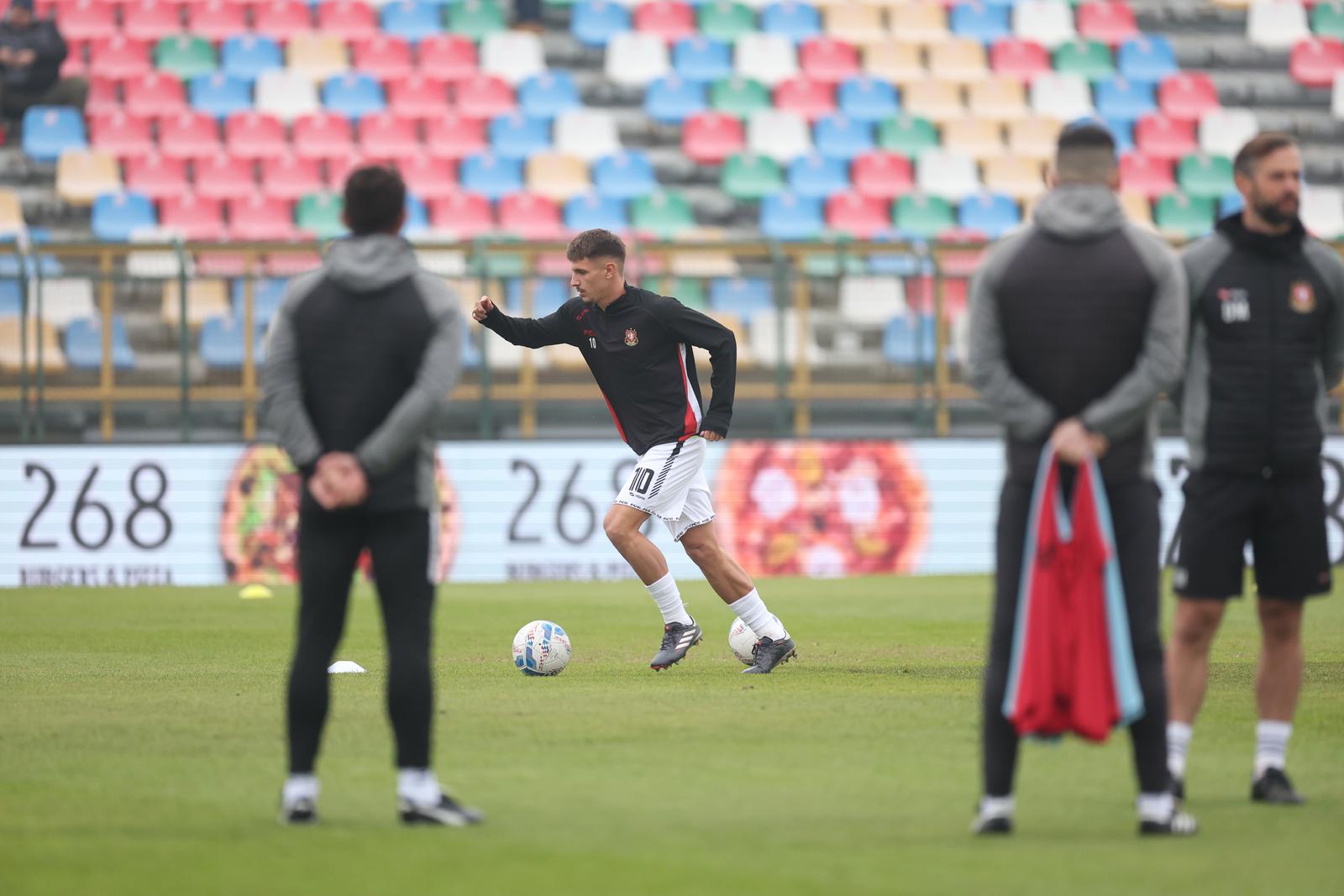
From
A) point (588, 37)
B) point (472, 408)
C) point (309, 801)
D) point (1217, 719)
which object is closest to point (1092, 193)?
point (309, 801)

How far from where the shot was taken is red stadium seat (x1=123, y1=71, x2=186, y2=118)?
23672mm

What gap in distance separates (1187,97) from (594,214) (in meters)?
9.29

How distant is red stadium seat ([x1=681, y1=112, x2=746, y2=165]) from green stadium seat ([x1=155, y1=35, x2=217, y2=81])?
6.20 metres

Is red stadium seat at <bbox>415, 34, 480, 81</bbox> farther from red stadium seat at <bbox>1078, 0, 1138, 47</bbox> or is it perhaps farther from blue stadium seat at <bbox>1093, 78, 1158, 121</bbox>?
red stadium seat at <bbox>1078, 0, 1138, 47</bbox>

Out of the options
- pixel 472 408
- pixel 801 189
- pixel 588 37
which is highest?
pixel 588 37

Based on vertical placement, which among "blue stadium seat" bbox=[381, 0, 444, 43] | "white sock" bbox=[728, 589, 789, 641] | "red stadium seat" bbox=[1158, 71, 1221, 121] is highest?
"blue stadium seat" bbox=[381, 0, 444, 43]

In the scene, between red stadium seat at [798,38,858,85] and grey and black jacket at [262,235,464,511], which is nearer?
grey and black jacket at [262,235,464,511]

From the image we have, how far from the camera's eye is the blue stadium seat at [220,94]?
2384 centimetres

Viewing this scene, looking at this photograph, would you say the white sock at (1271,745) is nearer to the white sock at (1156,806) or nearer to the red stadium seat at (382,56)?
the white sock at (1156,806)

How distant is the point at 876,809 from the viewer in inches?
251

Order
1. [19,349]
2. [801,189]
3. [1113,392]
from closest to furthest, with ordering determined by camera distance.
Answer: [1113,392] → [19,349] → [801,189]

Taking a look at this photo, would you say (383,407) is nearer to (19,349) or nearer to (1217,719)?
(1217,719)

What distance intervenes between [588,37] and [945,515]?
9778 mm

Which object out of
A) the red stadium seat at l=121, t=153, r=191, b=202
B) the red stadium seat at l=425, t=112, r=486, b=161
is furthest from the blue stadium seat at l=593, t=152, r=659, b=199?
the red stadium seat at l=121, t=153, r=191, b=202
